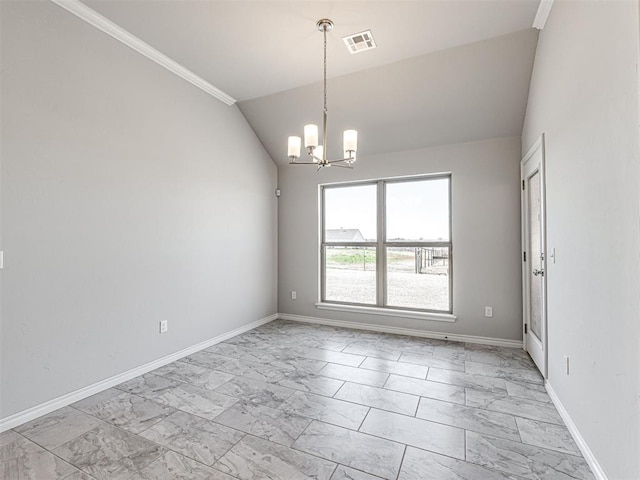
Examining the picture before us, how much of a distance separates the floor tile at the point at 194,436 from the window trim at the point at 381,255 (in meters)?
2.67

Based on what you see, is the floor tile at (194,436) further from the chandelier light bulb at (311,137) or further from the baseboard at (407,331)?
the baseboard at (407,331)

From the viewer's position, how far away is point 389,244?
4.44m

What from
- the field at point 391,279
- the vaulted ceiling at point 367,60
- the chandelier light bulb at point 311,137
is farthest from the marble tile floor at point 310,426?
the vaulted ceiling at point 367,60

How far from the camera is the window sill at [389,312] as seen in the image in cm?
396

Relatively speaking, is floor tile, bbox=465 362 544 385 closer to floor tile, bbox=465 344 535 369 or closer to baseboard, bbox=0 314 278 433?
floor tile, bbox=465 344 535 369

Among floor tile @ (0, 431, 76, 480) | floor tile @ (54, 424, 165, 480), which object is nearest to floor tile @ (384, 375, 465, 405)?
floor tile @ (54, 424, 165, 480)

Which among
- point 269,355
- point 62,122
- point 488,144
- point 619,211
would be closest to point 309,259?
point 269,355

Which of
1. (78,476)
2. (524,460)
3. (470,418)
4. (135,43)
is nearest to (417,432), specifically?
(470,418)

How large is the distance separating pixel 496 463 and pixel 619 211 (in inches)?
57.0

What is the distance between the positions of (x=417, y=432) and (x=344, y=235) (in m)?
3.04

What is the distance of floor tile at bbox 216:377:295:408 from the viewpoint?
8.05ft

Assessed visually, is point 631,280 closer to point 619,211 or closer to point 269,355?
point 619,211

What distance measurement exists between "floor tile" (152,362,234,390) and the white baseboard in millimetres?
2535

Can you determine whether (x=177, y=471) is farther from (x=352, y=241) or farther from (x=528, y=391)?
(x=352, y=241)
